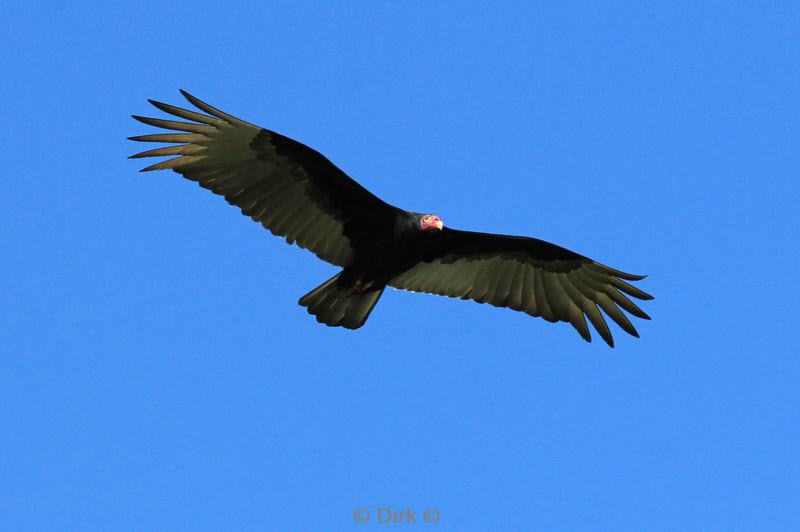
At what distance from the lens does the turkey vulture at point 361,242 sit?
8.05m

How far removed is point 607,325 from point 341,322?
2.27m

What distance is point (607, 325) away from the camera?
8.95m

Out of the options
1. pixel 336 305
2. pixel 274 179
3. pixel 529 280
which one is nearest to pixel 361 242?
pixel 336 305

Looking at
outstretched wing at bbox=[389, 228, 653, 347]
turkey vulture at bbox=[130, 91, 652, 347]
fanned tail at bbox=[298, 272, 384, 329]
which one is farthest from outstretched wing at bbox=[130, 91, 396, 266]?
outstretched wing at bbox=[389, 228, 653, 347]

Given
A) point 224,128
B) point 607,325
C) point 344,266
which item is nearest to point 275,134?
point 224,128

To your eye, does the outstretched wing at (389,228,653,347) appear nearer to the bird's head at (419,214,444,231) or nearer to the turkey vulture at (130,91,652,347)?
the turkey vulture at (130,91,652,347)

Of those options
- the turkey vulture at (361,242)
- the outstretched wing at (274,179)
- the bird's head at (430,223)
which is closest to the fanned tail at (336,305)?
the turkey vulture at (361,242)

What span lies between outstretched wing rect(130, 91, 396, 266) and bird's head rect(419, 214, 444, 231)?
0.28 m

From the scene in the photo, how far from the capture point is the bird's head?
815 centimetres

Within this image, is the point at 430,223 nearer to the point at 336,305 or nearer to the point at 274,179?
the point at 336,305

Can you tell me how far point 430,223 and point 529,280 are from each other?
1.38 meters

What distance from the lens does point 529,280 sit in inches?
359

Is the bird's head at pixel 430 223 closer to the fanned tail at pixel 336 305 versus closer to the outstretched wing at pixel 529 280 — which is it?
the outstretched wing at pixel 529 280

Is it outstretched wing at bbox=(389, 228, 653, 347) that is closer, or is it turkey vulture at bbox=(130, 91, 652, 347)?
turkey vulture at bbox=(130, 91, 652, 347)
